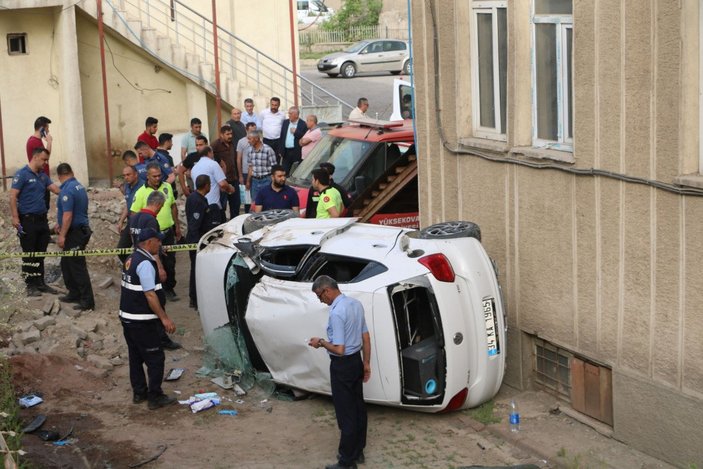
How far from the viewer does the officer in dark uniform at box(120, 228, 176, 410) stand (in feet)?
32.7

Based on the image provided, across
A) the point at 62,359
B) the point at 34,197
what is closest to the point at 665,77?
the point at 62,359

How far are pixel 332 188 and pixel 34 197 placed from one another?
3.64 m

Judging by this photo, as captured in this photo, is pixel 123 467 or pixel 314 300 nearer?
pixel 123 467

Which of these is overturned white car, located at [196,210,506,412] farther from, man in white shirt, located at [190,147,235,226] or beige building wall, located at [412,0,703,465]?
man in white shirt, located at [190,147,235,226]

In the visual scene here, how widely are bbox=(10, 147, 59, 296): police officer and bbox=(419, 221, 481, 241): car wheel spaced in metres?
5.59

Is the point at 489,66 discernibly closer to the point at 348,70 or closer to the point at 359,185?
the point at 359,185

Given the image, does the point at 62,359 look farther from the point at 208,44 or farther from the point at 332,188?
the point at 208,44

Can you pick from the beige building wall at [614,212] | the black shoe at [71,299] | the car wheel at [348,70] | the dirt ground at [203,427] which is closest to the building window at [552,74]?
the beige building wall at [614,212]

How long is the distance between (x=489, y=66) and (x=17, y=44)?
12237 millimetres

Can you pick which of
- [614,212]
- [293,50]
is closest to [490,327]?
[614,212]

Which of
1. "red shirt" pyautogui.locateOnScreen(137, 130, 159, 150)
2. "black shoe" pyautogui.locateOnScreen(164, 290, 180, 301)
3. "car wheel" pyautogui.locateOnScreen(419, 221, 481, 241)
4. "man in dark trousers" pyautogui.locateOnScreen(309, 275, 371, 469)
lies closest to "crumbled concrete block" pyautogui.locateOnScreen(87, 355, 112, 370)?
"black shoe" pyautogui.locateOnScreen(164, 290, 180, 301)

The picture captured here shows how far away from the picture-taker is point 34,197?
1316 cm

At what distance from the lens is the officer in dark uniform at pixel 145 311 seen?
9977mm

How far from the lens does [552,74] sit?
9836 mm
